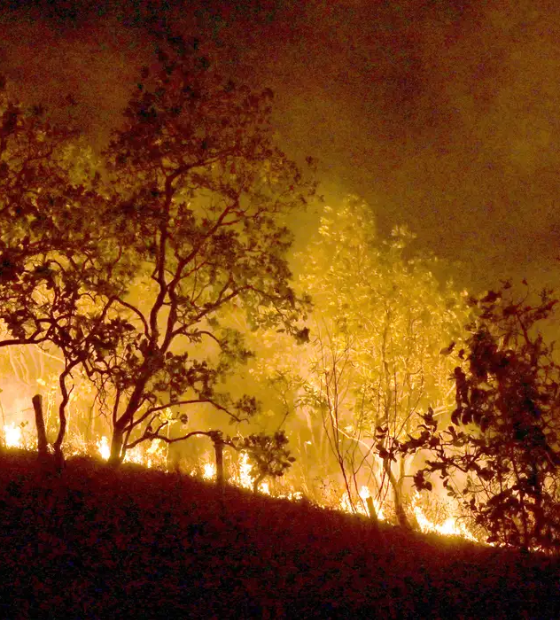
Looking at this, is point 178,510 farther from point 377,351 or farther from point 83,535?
point 377,351

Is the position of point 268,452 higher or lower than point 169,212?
lower

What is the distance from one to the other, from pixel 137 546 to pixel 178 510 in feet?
4.70

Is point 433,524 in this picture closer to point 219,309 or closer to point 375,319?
point 375,319

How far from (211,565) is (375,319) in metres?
8.94

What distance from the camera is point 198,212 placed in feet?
31.3

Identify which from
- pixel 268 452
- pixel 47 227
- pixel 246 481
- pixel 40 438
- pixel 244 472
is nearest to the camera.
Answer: pixel 47 227

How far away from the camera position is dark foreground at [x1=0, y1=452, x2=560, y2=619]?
4137 mm

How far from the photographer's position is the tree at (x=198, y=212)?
8.02 m

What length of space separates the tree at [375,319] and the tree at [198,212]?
364 centimetres

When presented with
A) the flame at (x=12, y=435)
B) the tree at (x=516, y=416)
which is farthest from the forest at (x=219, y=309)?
the flame at (x=12, y=435)

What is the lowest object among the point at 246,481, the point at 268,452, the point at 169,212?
the point at 268,452

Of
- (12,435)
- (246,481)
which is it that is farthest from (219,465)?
(12,435)

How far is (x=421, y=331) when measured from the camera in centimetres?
1289

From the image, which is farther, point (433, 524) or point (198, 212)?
point (433, 524)
